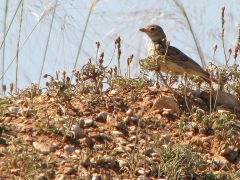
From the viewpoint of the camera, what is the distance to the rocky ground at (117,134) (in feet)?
13.8

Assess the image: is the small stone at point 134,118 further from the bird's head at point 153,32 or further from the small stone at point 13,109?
the bird's head at point 153,32

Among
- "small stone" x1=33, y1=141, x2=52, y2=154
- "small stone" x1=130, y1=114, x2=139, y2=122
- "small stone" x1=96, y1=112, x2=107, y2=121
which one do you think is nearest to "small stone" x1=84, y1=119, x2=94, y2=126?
"small stone" x1=96, y1=112, x2=107, y2=121

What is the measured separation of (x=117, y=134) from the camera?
15.7 ft

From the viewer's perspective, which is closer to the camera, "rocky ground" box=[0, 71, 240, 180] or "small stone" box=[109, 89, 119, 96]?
"rocky ground" box=[0, 71, 240, 180]

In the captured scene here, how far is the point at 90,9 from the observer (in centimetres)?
606

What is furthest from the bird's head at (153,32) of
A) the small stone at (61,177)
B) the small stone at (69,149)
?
the small stone at (61,177)

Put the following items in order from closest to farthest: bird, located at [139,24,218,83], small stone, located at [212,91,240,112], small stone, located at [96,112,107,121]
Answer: small stone, located at [96,112,107,121] → small stone, located at [212,91,240,112] → bird, located at [139,24,218,83]

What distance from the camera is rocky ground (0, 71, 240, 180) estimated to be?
420 cm

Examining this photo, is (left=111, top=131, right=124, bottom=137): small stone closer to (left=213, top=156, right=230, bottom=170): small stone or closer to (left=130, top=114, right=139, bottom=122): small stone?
(left=130, top=114, right=139, bottom=122): small stone

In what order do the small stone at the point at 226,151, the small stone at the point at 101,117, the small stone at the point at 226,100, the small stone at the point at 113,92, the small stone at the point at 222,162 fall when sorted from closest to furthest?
the small stone at the point at 222,162 → the small stone at the point at 226,151 → the small stone at the point at 101,117 → the small stone at the point at 113,92 → the small stone at the point at 226,100

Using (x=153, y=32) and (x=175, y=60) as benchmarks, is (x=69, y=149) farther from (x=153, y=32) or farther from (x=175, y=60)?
(x=153, y=32)

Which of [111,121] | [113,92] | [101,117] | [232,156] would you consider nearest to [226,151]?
[232,156]

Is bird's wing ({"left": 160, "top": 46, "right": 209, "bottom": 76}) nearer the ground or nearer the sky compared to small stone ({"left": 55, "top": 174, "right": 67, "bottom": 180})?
nearer the sky

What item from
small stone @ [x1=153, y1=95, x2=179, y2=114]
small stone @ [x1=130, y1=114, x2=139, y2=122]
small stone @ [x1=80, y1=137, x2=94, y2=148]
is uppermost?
small stone @ [x1=153, y1=95, x2=179, y2=114]
